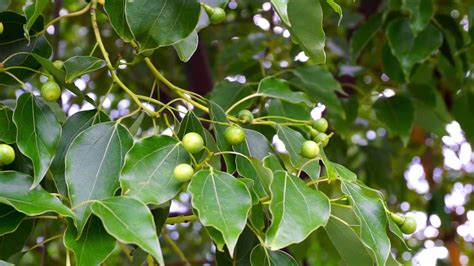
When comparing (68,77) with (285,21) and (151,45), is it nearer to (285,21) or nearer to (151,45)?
(151,45)

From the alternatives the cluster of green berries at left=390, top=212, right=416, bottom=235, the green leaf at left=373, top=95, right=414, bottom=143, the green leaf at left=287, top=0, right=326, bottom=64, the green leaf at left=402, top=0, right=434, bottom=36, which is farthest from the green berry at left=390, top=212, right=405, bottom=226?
the green leaf at left=373, top=95, right=414, bottom=143

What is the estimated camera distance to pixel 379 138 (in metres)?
2.95

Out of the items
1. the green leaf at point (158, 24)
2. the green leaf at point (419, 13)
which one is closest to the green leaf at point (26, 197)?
the green leaf at point (158, 24)

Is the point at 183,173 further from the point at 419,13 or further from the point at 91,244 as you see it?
the point at 419,13

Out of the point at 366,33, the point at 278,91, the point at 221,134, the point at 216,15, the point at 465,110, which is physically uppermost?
the point at 216,15

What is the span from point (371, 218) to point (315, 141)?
8.5 inches

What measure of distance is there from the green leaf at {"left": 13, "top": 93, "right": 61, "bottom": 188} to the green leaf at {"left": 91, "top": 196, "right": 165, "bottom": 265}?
142mm

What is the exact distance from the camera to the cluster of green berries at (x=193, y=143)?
2.90 ft

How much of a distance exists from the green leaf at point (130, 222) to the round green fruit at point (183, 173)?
0.22 ft

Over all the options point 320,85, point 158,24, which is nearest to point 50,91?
point 158,24

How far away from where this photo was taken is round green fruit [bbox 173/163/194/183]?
2.89 ft

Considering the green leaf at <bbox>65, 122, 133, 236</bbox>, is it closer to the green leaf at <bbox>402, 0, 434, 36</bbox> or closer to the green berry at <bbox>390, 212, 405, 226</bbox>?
the green berry at <bbox>390, 212, 405, 226</bbox>

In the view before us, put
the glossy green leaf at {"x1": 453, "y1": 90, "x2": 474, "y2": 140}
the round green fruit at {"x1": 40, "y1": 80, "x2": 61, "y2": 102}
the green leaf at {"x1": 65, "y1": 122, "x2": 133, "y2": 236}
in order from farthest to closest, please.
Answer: the glossy green leaf at {"x1": 453, "y1": 90, "x2": 474, "y2": 140} < the round green fruit at {"x1": 40, "y1": 80, "x2": 61, "y2": 102} < the green leaf at {"x1": 65, "y1": 122, "x2": 133, "y2": 236}

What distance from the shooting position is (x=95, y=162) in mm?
962
